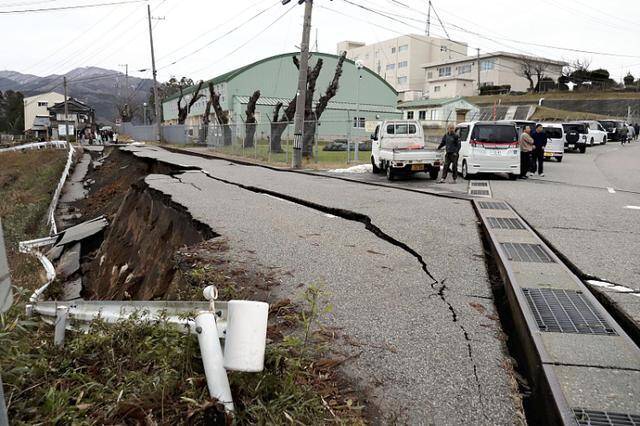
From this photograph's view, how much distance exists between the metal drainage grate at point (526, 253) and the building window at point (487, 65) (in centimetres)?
7794

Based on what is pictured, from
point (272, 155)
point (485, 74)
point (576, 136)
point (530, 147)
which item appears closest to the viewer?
point (530, 147)

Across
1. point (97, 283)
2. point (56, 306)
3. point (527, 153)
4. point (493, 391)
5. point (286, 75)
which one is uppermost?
point (286, 75)

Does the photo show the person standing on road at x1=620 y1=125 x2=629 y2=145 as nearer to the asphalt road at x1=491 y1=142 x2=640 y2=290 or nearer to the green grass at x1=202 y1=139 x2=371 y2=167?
the green grass at x1=202 y1=139 x2=371 y2=167

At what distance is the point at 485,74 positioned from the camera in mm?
77625

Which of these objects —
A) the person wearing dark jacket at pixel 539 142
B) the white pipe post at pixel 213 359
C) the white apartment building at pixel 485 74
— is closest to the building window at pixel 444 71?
the white apartment building at pixel 485 74

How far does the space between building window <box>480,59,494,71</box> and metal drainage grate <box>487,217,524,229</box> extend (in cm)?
7574

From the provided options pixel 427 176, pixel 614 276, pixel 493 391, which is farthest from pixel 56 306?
pixel 427 176

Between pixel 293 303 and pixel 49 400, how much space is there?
210cm

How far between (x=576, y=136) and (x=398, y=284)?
29433 millimetres

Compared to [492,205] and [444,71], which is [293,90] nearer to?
[444,71]

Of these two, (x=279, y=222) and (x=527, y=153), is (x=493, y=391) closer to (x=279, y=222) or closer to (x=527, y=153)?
(x=279, y=222)

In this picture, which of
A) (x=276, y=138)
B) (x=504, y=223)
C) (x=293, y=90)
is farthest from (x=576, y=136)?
(x=293, y=90)

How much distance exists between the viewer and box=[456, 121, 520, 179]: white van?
15.8 metres

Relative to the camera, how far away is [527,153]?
1639cm
